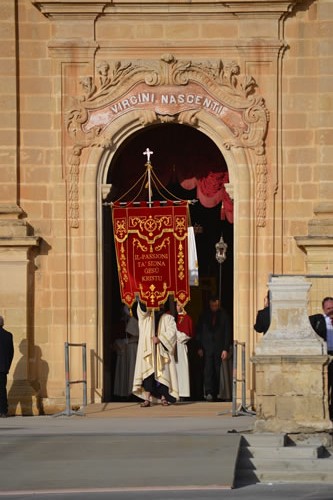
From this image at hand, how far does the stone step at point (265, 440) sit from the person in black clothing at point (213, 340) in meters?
6.38

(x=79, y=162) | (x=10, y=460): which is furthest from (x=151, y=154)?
(x=10, y=460)

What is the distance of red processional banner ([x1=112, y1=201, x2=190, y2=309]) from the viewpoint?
2859 cm

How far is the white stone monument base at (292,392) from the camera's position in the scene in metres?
23.2

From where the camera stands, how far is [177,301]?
94.0 ft

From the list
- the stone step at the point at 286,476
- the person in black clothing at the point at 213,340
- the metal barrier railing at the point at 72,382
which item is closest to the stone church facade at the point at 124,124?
the metal barrier railing at the point at 72,382

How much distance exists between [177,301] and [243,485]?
8.02 meters

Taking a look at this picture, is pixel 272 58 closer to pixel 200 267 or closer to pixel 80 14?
pixel 80 14

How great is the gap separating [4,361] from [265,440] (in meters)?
6.29

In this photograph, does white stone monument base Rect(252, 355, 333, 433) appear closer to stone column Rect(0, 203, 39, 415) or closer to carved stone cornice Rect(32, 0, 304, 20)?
stone column Rect(0, 203, 39, 415)

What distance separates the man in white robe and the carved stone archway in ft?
2.01

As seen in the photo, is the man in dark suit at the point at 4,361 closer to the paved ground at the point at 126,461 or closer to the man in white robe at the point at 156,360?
the paved ground at the point at 126,461

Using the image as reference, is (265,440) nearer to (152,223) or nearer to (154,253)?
(154,253)

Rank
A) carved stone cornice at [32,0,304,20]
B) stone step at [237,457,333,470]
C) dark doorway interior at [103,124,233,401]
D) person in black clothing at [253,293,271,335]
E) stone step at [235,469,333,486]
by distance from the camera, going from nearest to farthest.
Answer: stone step at [235,469,333,486]
stone step at [237,457,333,470]
person in black clothing at [253,293,271,335]
carved stone cornice at [32,0,304,20]
dark doorway interior at [103,124,233,401]

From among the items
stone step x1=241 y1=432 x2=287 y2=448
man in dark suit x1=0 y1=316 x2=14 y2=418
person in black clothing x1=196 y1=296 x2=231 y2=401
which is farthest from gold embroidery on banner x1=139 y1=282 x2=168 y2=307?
stone step x1=241 y1=432 x2=287 y2=448
